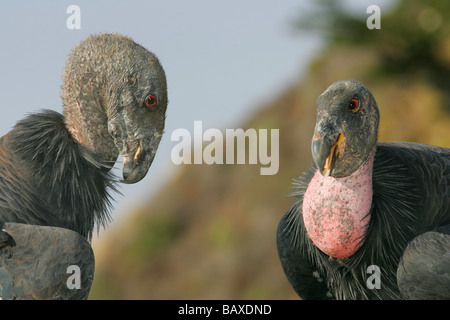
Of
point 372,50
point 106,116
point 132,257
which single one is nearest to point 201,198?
point 132,257

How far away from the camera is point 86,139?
5.10 meters

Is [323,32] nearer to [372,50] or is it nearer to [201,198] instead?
[372,50]

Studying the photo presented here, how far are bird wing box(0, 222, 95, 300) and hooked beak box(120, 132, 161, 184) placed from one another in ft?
2.53

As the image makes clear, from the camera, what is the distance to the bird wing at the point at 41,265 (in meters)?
4.28

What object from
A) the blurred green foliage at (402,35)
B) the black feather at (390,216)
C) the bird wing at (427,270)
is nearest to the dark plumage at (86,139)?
the black feather at (390,216)

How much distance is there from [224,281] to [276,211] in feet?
10.5

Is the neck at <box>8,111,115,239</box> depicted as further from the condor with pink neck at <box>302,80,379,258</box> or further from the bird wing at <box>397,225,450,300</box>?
the bird wing at <box>397,225,450,300</box>

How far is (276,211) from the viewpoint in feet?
74.5

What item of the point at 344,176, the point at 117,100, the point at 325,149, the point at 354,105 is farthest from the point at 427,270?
the point at 117,100

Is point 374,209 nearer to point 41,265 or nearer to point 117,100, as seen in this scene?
point 117,100

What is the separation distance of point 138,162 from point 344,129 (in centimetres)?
160

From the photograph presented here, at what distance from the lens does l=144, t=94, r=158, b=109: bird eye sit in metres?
5.04

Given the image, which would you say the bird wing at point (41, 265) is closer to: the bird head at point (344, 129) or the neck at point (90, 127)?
the neck at point (90, 127)

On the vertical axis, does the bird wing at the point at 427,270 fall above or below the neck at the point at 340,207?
below
